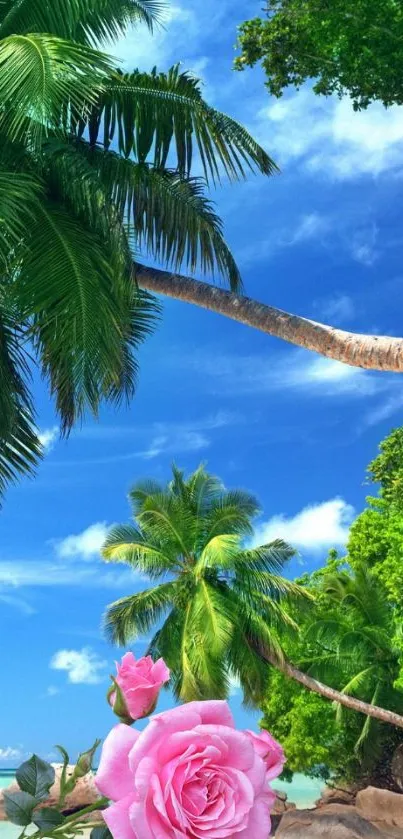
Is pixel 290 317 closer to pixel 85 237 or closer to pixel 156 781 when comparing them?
pixel 85 237

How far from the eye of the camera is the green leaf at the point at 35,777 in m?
1.31

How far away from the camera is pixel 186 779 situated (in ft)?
3.45

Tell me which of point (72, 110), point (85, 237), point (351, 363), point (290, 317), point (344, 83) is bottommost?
point (351, 363)

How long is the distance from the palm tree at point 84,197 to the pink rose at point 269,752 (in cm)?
893

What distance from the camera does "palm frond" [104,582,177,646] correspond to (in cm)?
2252

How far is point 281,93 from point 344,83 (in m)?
1.01

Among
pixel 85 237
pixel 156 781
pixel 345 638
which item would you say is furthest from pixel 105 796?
pixel 345 638

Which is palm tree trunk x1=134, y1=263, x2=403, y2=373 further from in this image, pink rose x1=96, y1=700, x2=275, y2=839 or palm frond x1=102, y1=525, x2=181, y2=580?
palm frond x1=102, y1=525, x2=181, y2=580

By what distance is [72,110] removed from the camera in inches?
493

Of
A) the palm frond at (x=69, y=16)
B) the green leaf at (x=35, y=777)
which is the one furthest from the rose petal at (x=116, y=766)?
the palm frond at (x=69, y=16)

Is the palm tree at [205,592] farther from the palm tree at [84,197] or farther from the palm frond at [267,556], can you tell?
the palm tree at [84,197]

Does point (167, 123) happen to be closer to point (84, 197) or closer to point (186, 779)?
point (84, 197)

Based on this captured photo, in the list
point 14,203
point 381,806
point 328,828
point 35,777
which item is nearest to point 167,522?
point 328,828

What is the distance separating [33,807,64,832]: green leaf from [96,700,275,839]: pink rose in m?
0.22
